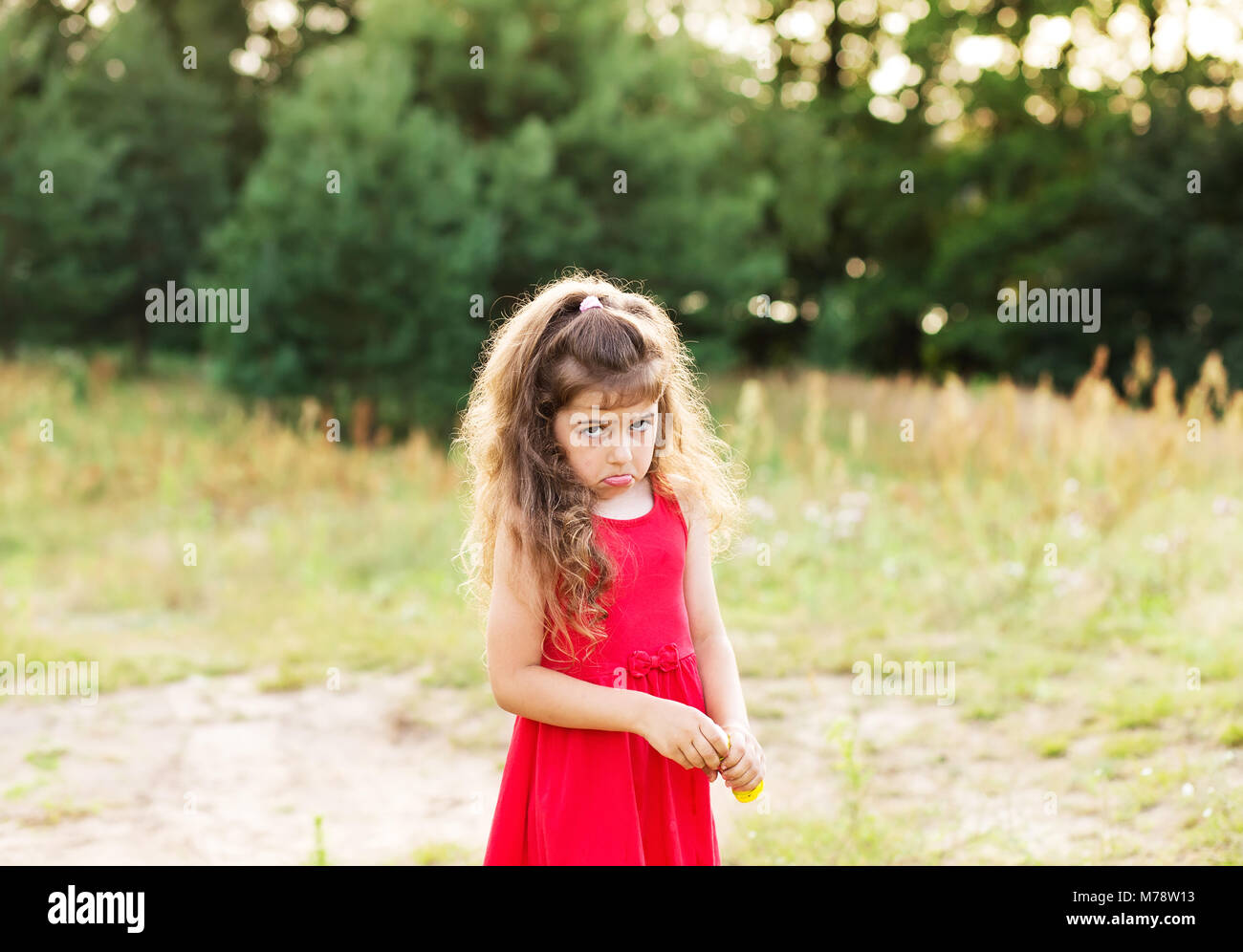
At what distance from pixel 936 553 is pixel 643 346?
14.7 feet

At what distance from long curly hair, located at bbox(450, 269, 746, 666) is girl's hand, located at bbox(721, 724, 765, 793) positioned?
0.27 metres

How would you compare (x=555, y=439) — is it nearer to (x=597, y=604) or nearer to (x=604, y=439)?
(x=604, y=439)

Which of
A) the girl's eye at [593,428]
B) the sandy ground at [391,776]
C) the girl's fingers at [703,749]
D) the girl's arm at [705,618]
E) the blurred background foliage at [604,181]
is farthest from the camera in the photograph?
the blurred background foliage at [604,181]

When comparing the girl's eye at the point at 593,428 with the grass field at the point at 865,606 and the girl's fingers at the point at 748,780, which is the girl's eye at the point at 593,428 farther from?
the grass field at the point at 865,606

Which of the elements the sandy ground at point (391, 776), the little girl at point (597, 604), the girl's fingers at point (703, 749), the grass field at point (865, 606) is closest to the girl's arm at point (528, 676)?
the little girl at point (597, 604)

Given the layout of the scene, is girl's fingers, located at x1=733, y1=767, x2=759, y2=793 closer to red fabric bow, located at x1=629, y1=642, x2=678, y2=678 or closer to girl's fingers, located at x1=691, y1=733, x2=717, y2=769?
girl's fingers, located at x1=691, y1=733, x2=717, y2=769

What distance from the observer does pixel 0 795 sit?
374cm

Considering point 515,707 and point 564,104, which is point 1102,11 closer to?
point 564,104

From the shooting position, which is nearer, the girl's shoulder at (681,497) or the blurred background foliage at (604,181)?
the girl's shoulder at (681,497)

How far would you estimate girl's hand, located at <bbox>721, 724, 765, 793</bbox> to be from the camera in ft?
5.57

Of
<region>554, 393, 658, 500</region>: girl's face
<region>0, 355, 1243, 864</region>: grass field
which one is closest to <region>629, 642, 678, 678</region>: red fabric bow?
<region>554, 393, 658, 500</region>: girl's face

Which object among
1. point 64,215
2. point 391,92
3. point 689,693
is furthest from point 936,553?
point 64,215

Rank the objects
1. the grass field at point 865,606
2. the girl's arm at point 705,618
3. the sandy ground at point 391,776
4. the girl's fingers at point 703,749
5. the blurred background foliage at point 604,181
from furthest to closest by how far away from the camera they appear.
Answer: the blurred background foliage at point 604,181 < the grass field at point 865,606 < the sandy ground at point 391,776 < the girl's arm at point 705,618 < the girl's fingers at point 703,749

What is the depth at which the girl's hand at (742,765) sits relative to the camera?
1.70 meters
